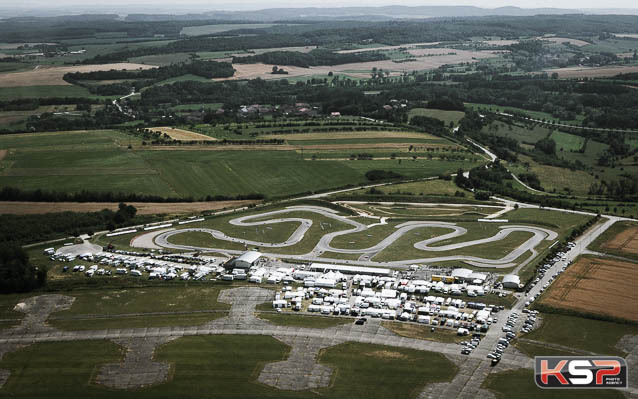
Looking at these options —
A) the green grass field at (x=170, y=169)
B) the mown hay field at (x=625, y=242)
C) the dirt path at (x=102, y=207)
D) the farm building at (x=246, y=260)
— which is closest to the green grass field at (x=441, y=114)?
the green grass field at (x=170, y=169)

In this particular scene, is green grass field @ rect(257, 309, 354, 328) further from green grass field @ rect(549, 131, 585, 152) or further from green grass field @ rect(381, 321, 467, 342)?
green grass field @ rect(549, 131, 585, 152)

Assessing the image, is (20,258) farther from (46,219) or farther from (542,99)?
(542,99)

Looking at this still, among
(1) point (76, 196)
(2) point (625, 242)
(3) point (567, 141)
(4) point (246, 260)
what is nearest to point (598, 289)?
(2) point (625, 242)

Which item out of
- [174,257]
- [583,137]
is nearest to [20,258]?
[174,257]

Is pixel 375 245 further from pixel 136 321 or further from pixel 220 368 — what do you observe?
pixel 220 368

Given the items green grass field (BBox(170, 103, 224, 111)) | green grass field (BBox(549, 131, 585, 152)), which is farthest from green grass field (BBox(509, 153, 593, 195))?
green grass field (BBox(170, 103, 224, 111))

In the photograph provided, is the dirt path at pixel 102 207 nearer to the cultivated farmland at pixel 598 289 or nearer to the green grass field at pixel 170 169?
the green grass field at pixel 170 169
